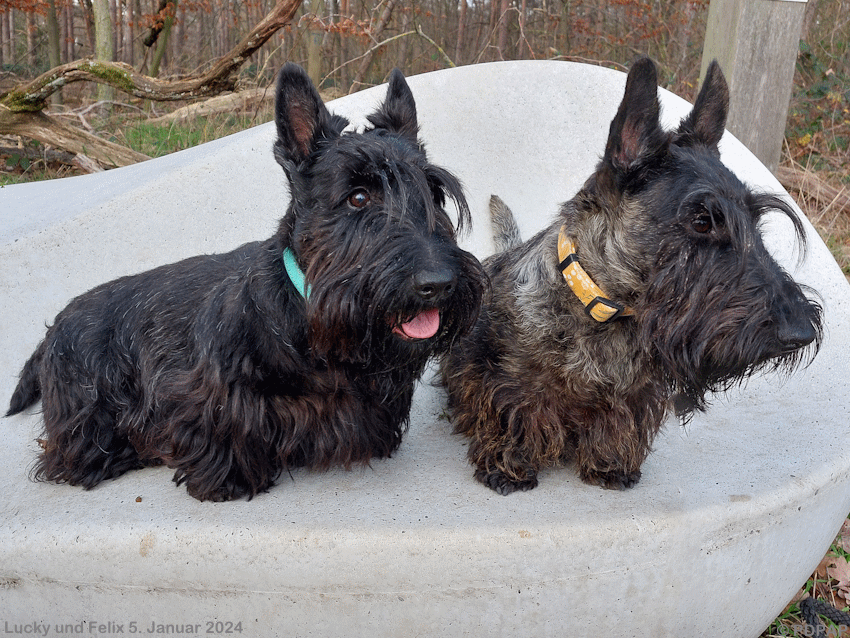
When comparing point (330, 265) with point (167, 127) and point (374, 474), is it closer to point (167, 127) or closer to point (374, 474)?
point (374, 474)

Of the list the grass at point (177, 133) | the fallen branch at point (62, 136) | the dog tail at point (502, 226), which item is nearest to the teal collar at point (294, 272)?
the dog tail at point (502, 226)

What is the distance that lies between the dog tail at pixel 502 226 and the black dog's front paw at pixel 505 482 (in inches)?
53.3

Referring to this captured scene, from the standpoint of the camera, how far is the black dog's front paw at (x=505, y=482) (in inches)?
84.0

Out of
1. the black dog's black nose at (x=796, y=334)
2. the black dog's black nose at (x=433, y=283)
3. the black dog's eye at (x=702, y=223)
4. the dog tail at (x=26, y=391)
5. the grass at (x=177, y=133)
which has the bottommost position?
the dog tail at (x=26, y=391)

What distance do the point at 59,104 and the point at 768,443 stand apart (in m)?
8.49

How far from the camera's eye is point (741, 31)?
3928 millimetres

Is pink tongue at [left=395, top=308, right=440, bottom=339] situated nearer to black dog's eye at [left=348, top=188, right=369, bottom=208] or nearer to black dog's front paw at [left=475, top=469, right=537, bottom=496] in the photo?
black dog's eye at [left=348, top=188, right=369, bottom=208]

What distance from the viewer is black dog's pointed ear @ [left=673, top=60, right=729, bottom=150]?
1.91m

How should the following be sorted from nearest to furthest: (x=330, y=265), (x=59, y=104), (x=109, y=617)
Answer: (x=330, y=265)
(x=109, y=617)
(x=59, y=104)

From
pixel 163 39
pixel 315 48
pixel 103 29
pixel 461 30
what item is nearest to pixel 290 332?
pixel 103 29

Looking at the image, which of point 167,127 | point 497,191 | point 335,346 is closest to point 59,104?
point 167,127

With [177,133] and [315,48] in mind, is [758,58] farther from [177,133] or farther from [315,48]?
[315,48]

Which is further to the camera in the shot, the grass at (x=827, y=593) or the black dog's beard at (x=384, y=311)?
the grass at (x=827, y=593)

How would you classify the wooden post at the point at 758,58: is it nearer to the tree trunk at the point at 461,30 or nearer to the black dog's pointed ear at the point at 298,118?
the black dog's pointed ear at the point at 298,118
